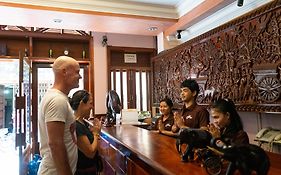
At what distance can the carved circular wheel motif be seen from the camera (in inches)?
87.9

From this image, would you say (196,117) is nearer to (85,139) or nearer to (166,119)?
(166,119)

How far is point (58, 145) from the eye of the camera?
1.47 meters

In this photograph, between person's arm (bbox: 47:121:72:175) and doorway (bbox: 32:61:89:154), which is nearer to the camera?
person's arm (bbox: 47:121:72:175)

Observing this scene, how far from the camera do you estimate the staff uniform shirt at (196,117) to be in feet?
7.90

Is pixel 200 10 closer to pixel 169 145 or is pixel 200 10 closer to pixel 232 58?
pixel 232 58

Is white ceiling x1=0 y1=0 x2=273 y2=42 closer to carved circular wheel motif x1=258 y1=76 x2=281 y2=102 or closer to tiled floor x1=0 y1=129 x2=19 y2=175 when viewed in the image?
carved circular wheel motif x1=258 y1=76 x2=281 y2=102

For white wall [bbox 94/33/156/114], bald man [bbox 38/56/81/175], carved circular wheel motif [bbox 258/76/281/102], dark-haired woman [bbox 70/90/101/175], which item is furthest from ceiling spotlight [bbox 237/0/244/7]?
white wall [bbox 94/33/156/114]

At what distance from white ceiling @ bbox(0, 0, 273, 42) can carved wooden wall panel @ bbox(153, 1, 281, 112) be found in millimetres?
488

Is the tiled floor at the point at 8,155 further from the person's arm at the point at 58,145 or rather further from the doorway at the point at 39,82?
the person's arm at the point at 58,145

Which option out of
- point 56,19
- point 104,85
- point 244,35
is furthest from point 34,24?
point 244,35

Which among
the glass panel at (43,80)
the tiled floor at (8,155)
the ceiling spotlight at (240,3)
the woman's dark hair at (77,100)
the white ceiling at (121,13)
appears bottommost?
the tiled floor at (8,155)

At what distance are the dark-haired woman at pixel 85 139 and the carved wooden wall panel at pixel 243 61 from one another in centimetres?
157

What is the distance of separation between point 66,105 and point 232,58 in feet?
6.47

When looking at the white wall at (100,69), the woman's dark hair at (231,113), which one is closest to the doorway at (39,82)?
the white wall at (100,69)
